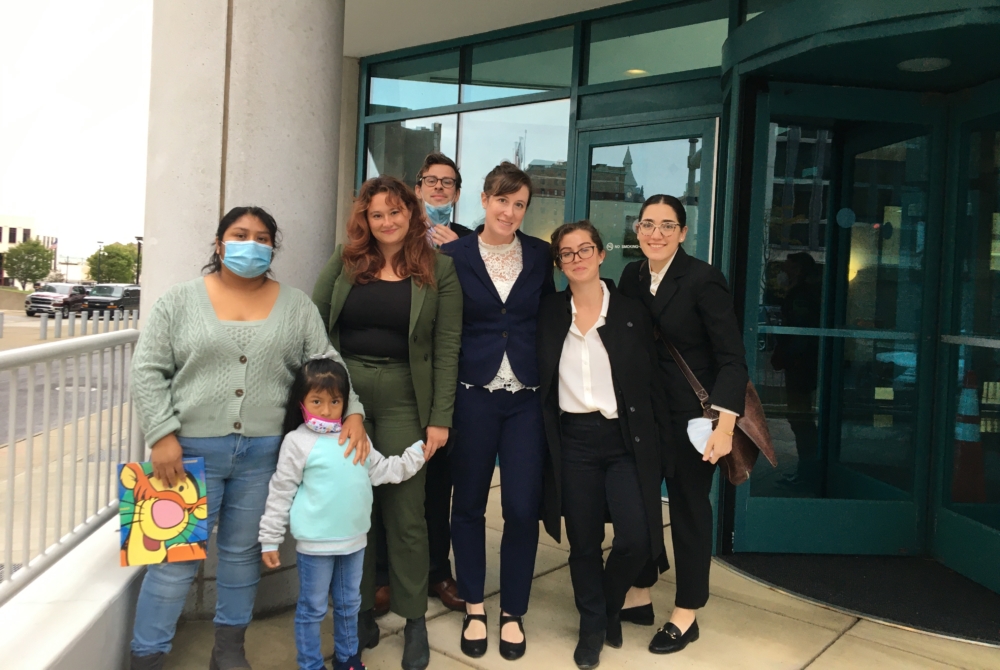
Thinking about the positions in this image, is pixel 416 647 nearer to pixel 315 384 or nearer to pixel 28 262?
pixel 315 384

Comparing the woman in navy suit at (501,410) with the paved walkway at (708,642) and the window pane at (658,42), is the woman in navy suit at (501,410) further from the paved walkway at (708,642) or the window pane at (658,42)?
the window pane at (658,42)

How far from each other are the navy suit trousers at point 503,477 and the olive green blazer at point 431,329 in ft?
0.50

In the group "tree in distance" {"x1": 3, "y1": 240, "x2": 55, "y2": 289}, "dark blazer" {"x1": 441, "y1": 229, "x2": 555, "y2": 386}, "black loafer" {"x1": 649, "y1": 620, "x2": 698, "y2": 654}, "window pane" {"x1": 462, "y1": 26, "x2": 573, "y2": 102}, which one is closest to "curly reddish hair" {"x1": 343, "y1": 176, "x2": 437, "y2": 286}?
"dark blazer" {"x1": 441, "y1": 229, "x2": 555, "y2": 386}

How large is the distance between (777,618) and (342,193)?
19.6 feet

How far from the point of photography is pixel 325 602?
283cm

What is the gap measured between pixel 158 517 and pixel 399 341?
1051 millimetres

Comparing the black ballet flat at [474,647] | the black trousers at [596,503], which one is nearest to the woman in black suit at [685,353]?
the black trousers at [596,503]

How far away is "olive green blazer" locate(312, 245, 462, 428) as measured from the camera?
307cm

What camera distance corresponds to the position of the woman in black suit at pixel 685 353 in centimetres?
322

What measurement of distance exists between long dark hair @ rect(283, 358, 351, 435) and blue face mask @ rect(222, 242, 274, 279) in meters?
0.38

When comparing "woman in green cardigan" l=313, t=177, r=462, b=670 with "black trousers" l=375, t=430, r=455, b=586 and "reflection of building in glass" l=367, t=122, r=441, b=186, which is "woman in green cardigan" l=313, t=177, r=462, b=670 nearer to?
"black trousers" l=375, t=430, r=455, b=586

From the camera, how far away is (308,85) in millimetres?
3559

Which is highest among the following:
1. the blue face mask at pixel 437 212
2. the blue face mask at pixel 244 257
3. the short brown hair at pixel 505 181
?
the short brown hair at pixel 505 181

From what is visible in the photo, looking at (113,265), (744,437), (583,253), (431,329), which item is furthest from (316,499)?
(113,265)
